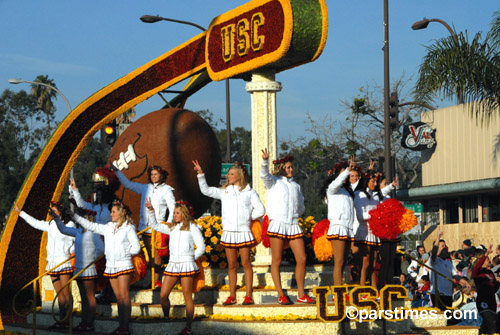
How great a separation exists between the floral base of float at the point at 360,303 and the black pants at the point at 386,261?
1.08 meters

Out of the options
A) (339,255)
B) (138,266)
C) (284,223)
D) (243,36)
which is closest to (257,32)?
(243,36)

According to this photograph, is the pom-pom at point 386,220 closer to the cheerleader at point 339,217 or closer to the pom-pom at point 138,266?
the cheerleader at point 339,217

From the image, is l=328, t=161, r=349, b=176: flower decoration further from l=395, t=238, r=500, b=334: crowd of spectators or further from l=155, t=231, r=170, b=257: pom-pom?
l=155, t=231, r=170, b=257: pom-pom

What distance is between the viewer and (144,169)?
1408cm

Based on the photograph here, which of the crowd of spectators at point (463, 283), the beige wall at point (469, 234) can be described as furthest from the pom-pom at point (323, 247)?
the beige wall at point (469, 234)

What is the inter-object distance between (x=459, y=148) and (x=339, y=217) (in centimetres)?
2183

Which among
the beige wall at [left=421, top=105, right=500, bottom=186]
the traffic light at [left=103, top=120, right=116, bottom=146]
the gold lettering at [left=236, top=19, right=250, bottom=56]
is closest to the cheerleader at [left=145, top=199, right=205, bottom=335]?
the gold lettering at [left=236, top=19, right=250, bottom=56]

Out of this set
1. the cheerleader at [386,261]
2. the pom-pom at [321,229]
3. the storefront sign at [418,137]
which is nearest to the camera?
the cheerleader at [386,261]

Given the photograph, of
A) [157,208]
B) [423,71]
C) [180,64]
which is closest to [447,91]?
[423,71]

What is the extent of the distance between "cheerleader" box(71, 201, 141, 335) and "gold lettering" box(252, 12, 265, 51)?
12.1 feet

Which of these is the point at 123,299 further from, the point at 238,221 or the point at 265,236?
the point at 265,236

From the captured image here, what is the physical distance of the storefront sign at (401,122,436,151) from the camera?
1273 inches

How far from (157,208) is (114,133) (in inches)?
221

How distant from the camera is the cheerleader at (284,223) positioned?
433 inches
